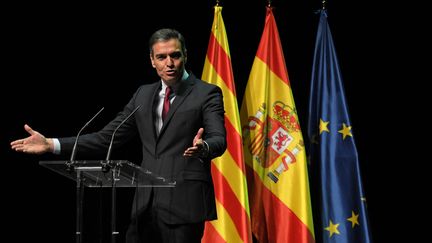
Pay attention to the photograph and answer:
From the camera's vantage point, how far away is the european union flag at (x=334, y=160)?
4.82 meters

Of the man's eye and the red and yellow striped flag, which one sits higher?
the man's eye

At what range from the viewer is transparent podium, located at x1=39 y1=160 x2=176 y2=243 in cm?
291

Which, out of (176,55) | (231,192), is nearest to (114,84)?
(231,192)

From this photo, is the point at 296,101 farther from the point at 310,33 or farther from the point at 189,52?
the point at 189,52

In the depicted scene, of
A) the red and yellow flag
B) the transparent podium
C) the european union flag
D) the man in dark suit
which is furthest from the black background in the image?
the transparent podium

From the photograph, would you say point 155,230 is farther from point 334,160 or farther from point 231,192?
point 334,160

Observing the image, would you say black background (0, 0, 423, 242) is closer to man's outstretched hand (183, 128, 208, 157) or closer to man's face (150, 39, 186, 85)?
man's face (150, 39, 186, 85)

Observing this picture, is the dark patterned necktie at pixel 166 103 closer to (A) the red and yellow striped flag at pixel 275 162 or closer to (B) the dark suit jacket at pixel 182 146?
(B) the dark suit jacket at pixel 182 146

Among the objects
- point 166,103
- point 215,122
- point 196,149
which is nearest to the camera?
point 196,149

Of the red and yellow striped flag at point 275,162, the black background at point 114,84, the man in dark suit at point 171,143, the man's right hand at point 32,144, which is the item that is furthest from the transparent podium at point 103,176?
the red and yellow striped flag at point 275,162

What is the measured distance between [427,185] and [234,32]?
5.52 feet

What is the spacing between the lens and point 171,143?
3.33 m

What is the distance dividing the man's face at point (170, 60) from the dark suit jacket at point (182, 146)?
0.06 meters

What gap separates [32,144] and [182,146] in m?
0.66
